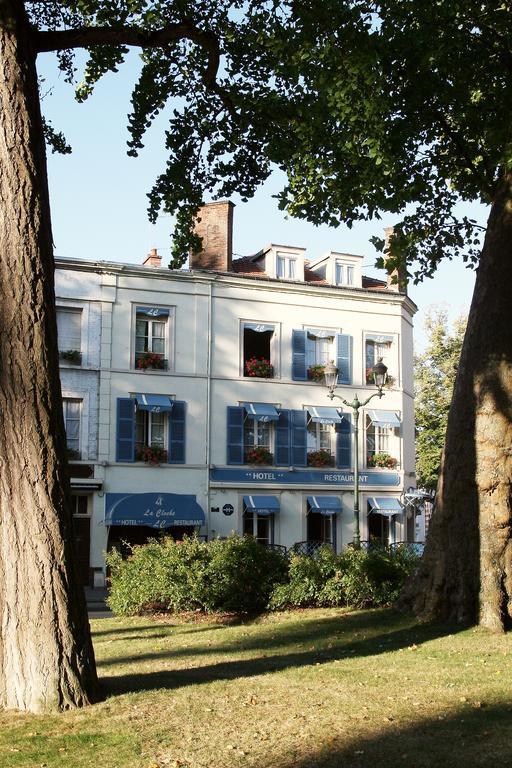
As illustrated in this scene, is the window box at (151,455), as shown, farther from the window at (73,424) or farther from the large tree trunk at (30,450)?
the large tree trunk at (30,450)

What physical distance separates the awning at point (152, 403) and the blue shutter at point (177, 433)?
18.5 inches

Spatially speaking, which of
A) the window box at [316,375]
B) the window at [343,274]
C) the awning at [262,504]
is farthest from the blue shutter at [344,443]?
the window at [343,274]

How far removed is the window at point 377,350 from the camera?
33844 millimetres

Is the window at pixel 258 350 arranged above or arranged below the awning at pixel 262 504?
above

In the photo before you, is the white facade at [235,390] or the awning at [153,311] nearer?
the white facade at [235,390]

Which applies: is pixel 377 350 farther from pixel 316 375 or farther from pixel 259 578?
pixel 259 578

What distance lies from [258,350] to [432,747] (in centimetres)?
2777

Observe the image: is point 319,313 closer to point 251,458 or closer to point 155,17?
point 251,458

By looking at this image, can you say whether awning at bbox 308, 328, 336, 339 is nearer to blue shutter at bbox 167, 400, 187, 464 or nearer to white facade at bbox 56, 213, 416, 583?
white facade at bbox 56, 213, 416, 583

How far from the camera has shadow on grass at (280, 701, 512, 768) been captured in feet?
17.5

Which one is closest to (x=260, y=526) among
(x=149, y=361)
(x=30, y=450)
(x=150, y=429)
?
(x=150, y=429)

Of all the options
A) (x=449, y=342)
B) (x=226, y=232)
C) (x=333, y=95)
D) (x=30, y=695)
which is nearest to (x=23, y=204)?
(x=30, y=695)

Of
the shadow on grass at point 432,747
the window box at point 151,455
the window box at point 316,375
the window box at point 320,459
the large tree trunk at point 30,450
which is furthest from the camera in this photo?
the window box at point 316,375

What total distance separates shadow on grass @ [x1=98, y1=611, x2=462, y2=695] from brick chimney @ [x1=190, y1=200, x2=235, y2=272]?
21.8 metres
